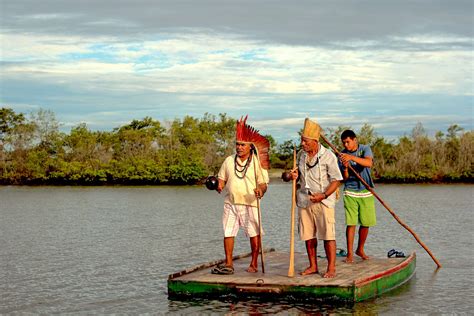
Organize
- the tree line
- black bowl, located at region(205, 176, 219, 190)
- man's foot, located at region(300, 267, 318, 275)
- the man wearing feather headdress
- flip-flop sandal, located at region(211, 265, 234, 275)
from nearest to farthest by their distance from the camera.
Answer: black bowl, located at region(205, 176, 219, 190) < the man wearing feather headdress < man's foot, located at region(300, 267, 318, 275) < flip-flop sandal, located at region(211, 265, 234, 275) < the tree line

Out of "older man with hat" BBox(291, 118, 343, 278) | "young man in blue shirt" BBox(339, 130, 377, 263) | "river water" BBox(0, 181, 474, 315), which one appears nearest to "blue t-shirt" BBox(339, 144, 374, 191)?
"young man in blue shirt" BBox(339, 130, 377, 263)

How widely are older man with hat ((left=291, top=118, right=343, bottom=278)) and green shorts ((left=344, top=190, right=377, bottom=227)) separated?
4.09 ft

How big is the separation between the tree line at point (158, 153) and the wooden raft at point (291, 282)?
1721 inches

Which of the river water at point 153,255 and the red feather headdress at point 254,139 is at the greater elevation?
the red feather headdress at point 254,139

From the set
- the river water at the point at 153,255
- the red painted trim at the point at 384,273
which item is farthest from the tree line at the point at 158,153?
the red painted trim at the point at 384,273

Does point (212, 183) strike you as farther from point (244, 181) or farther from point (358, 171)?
point (358, 171)

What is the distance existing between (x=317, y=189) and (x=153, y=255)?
6584mm

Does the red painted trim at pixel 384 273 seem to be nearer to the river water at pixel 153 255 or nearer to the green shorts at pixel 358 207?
the river water at pixel 153 255

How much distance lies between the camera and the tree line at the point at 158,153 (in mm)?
57531

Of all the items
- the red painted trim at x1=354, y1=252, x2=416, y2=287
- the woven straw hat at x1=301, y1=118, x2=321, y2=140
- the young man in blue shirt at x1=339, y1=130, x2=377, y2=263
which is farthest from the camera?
the young man in blue shirt at x1=339, y1=130, x2=377, y2=263

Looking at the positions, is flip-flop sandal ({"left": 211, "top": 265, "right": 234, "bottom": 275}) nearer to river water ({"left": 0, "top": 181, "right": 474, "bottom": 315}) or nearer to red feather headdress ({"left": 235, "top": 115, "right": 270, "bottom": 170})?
river water ({"left": 0, "top": 181, "right": 474, "bottom": 315})

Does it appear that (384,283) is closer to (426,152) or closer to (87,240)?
(87,240)

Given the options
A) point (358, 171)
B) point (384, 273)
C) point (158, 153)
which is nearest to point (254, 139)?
point (358, 171)

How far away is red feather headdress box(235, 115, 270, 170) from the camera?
11078 millimetres
